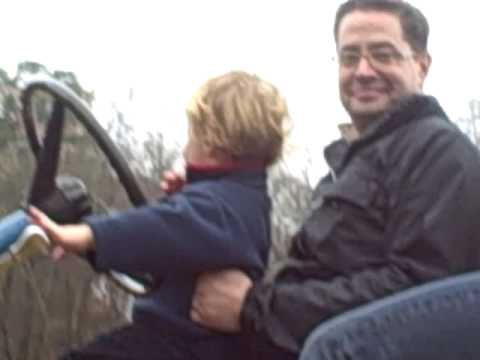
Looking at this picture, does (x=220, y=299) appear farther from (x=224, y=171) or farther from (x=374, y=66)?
(x=374, y=66)

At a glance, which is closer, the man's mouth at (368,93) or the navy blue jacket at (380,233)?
the navy blue jacket at (380,233)

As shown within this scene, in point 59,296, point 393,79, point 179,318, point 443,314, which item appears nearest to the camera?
point 443,314

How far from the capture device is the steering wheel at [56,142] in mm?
2627

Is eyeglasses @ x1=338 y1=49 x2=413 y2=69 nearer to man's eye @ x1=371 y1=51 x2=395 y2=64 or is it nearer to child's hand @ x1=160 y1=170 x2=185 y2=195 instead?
man's eye @ x1=371 y1=51 x2=395 y2=64

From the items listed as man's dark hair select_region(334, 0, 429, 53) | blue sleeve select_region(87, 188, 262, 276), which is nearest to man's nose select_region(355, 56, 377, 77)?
man's dark hair select_region(334, 0, 429, 53)

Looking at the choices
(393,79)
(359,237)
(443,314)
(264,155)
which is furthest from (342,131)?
(443,314)

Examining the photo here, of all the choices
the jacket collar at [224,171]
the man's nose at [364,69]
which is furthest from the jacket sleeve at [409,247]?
the man's nose at [364,69]

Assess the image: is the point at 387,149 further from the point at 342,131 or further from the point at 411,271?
the point at 342,131

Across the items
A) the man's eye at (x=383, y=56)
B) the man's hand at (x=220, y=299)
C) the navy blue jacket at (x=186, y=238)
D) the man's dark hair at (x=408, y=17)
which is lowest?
the man's hand at (x=220, y=299)

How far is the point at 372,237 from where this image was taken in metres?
2.60

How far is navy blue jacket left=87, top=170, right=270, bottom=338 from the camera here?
105 inches

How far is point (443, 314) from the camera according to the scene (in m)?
1.89

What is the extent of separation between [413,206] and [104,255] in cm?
64

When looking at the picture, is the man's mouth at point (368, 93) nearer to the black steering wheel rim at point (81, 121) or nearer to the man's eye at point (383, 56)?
the man's eye at point (383, 56)
